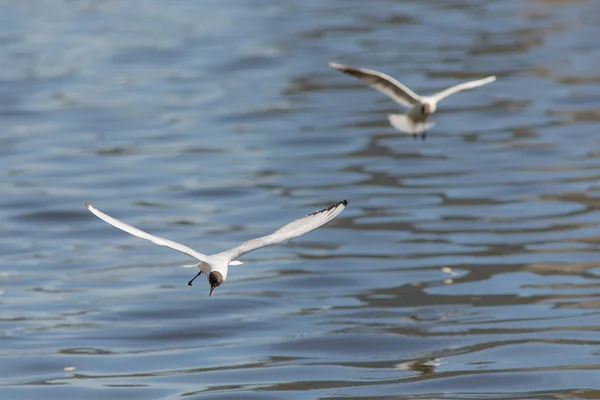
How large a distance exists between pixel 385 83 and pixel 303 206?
556cm

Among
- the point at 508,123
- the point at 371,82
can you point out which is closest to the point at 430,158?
the point at 508,123

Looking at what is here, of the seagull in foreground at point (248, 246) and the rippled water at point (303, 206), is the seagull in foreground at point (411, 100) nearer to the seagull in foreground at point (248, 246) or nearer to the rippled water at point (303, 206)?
the rippled water at point (303, 206)

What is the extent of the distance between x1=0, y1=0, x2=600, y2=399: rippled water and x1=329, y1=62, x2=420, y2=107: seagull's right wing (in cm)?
221

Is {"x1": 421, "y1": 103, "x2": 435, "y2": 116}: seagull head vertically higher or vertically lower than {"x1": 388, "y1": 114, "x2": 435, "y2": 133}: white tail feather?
higher

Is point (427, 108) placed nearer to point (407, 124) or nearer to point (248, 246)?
point (407, 124)

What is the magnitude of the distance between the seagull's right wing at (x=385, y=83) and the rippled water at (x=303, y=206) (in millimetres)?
2209

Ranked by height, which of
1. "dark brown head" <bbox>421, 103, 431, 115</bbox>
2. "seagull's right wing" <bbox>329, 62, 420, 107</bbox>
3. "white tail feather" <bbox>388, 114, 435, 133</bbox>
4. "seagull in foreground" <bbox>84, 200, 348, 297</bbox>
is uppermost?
"seagull's right wing" <bbox>329, 62, 420, 107</bbox>

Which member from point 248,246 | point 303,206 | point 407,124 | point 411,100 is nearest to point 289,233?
point 248,246

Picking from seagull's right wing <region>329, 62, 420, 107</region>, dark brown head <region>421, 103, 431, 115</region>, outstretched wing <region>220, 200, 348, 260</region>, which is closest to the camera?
outstretched wing <region>220, 200, 348, 260</region>

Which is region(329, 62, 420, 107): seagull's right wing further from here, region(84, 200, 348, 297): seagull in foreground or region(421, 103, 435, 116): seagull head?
region(84, 200, 348, 297): seagull in foreground

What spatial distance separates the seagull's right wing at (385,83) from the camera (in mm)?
14422

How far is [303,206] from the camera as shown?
66.7 feet

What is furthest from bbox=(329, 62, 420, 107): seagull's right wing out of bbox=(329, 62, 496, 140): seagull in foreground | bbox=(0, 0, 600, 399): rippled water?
bbox=(0, 0, 600, 399): rippled water

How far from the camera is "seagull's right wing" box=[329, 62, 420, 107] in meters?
14.4
